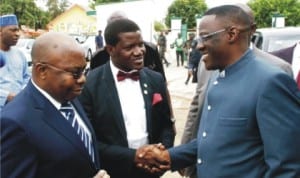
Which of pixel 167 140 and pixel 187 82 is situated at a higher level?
pixel 167 140

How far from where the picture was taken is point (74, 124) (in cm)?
263

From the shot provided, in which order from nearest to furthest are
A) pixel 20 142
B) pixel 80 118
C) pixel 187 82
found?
pixel 20 142 < pixel 80 118 < pixel 187 82

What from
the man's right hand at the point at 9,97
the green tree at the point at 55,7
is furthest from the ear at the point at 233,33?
the green tree at the point at 55,7

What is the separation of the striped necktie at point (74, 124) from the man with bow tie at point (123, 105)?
74 cm

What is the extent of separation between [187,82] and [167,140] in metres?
13.4

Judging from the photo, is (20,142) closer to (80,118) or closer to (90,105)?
(80,118)

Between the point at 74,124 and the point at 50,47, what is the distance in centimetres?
39

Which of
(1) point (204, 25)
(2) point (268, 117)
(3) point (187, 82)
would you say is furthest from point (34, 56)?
(3) point (187, 82)

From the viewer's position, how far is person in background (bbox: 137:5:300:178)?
2.59 m

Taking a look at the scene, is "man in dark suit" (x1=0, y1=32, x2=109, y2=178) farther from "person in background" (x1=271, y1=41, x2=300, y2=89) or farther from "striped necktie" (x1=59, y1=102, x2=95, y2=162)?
"person in background" (x1=271, y1=41, x2=300, y2=89)

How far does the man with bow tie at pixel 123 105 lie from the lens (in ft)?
11.4

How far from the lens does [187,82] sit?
17.1 meters

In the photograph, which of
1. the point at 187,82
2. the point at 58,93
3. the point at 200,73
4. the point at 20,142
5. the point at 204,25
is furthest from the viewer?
the point at 187,82

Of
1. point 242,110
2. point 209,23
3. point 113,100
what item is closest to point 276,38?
point 113,100
